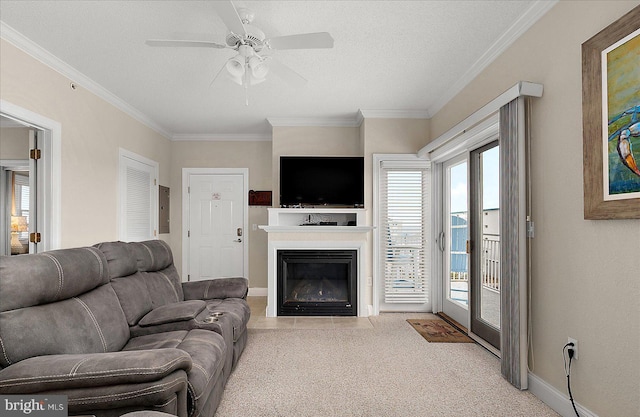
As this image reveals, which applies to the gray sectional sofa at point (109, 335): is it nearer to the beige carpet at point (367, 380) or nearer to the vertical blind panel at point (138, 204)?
the beige carpet at point (367, 380)

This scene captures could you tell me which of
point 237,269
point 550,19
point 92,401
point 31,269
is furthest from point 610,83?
point 237,269

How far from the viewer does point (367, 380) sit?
271cm

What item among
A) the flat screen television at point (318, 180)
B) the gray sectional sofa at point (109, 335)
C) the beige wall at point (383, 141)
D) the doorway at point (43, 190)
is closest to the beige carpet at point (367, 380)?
the gray sectional sofa at point (109, 335)

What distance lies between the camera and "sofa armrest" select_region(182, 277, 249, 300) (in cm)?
336

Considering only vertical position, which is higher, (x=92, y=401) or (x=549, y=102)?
(x=549, y=102)

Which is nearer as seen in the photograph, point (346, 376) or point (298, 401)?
point (298, 401)

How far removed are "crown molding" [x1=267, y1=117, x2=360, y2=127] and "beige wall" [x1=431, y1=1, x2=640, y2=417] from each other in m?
2.61

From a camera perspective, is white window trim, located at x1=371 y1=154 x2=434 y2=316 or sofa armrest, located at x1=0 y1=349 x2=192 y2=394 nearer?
sofa armrest, located at x1=0 y1=349 x2=192 y2=394

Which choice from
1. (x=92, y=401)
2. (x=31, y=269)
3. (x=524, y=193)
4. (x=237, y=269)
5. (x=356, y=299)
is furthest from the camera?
(x=237, y=269)

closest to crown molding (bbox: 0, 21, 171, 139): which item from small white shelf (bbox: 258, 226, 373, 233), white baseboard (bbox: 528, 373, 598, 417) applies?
small white shelf (bbox: 258, 226, 373, 233)

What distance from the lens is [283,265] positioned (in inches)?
181

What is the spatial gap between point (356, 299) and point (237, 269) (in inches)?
86.9

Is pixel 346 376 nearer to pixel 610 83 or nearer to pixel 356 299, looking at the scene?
pixel 356 299

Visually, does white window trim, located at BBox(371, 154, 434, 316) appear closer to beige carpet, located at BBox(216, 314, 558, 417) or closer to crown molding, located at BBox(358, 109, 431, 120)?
crown molding, located at BBox(358, 109, 431, 120)
